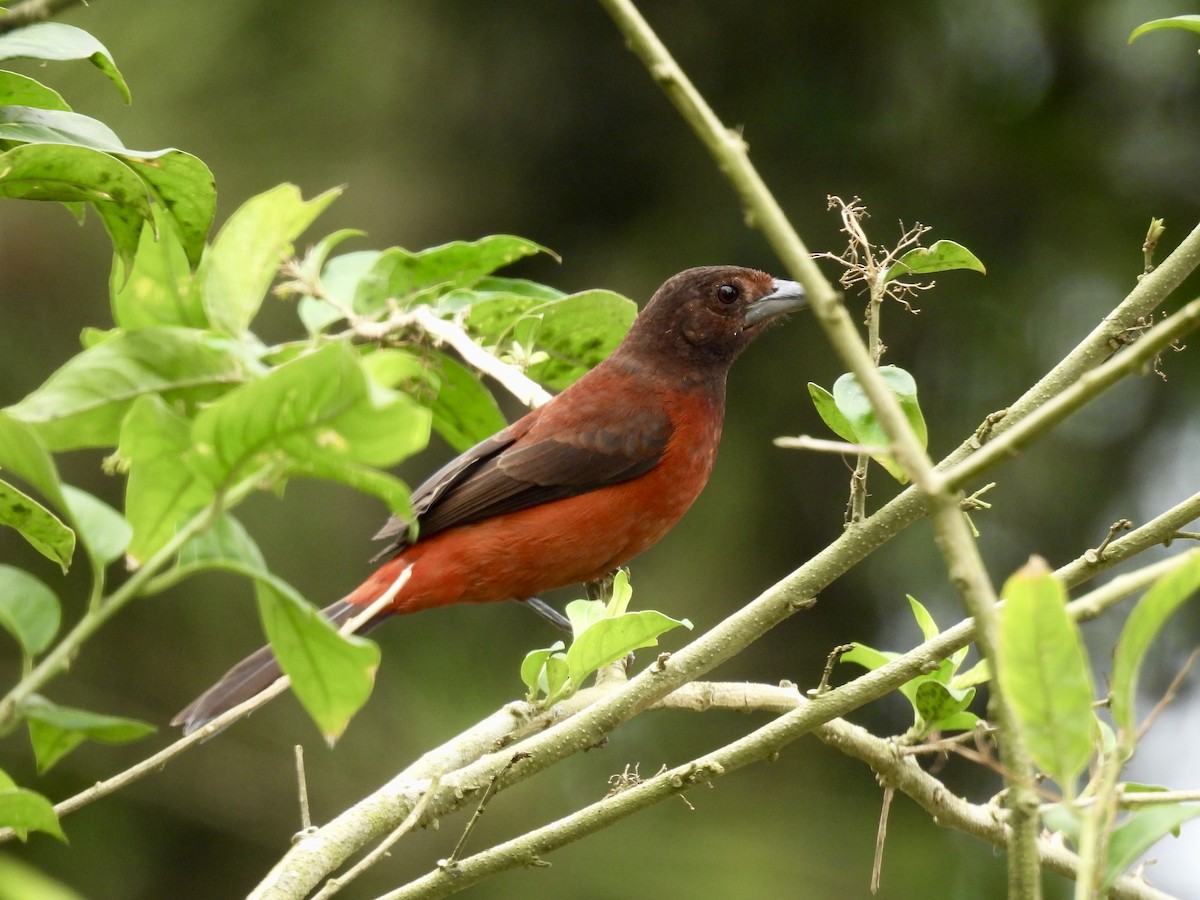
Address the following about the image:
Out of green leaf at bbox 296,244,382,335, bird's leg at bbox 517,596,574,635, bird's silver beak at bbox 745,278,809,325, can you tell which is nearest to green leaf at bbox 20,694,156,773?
green leaf at bbox 296,244,382,335

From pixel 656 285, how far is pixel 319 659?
18.3 ft

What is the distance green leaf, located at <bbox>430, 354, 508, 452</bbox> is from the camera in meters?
2.65

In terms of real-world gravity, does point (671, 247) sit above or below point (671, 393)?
above

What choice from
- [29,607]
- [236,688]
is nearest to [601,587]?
[236,688]

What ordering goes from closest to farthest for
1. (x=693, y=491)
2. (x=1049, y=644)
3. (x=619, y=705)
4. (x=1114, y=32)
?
(x=1049, y=644) < (x=619, y=705) < (x=693, y=491) < (x=1114, y=32)

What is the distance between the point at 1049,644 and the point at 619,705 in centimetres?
133

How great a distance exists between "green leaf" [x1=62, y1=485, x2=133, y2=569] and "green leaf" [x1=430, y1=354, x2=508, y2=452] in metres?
1.49

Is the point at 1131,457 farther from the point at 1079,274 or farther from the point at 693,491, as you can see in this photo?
the point at 693,491

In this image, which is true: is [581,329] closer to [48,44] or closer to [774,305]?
[48,44]

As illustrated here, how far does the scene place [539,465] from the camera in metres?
4.37

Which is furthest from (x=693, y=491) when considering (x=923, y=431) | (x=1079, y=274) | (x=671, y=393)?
(x=1079, y=274)

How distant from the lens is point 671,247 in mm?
6730

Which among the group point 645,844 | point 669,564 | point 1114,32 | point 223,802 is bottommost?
point 223,802

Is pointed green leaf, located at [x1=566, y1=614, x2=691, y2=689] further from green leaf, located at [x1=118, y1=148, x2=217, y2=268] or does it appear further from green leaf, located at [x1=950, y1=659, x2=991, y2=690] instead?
green leaf, located at [x1=118, y1=148, x2=217, y2=268]
